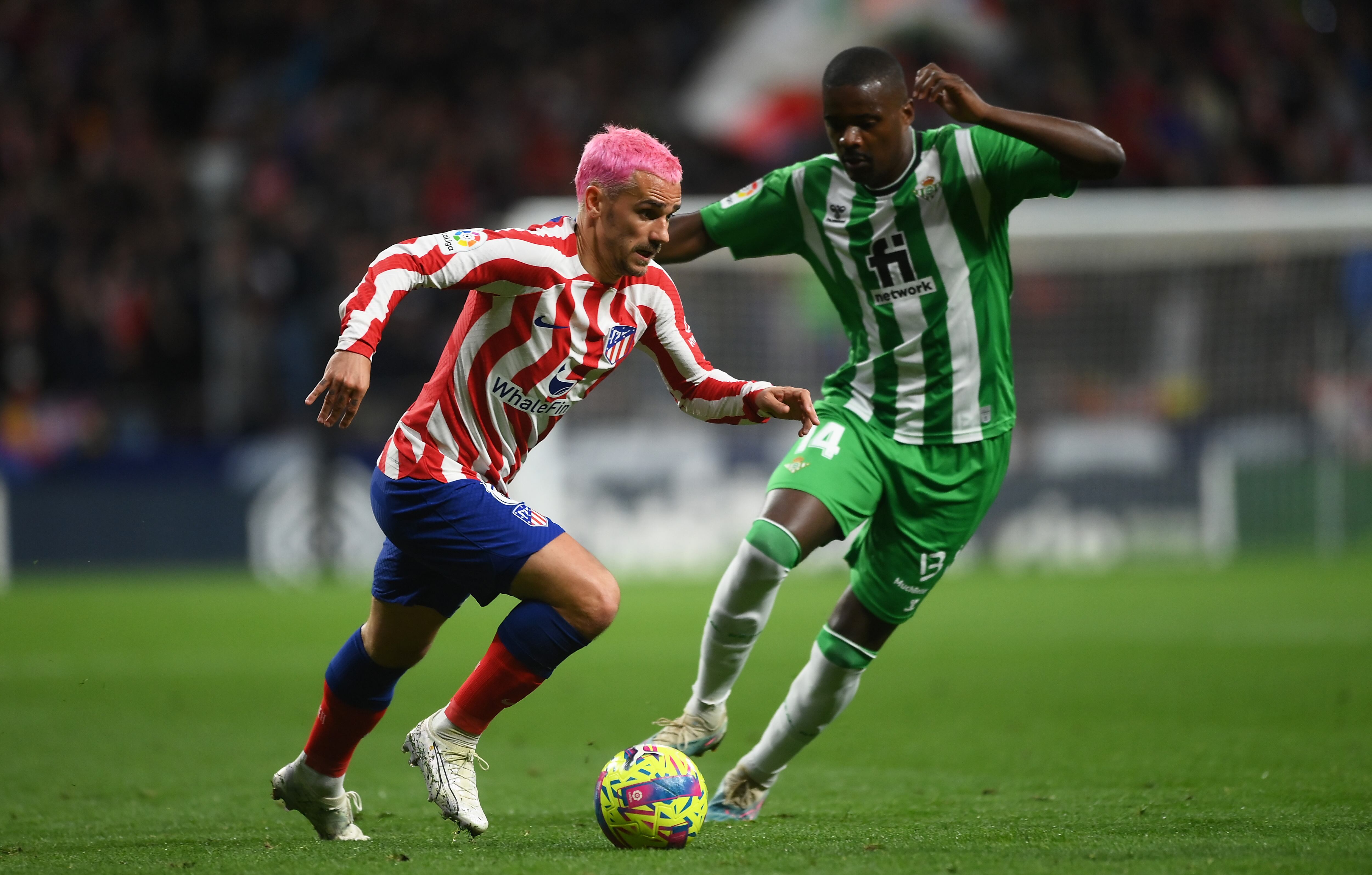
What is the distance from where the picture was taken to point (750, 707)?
770cm

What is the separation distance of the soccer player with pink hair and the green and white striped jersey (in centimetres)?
58

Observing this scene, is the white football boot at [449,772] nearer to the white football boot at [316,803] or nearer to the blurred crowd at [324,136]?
the white football boot at [316,803]

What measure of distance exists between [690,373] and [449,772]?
4.51 ft

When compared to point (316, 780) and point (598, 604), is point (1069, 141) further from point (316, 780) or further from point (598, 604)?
point (316, 780)

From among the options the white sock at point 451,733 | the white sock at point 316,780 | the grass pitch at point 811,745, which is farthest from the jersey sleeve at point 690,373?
the white sock at point 316,780

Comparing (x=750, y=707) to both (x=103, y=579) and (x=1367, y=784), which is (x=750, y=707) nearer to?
(x=1367, y=784)

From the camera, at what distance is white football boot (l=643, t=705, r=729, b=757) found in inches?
188

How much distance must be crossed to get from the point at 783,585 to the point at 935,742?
815cm

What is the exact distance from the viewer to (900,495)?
4930mm

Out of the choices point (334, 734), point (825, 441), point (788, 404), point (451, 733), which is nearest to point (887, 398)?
point (825, 441)

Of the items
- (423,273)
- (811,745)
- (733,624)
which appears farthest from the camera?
(811,745)

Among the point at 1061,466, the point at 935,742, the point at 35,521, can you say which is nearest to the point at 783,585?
the point at 1061,466

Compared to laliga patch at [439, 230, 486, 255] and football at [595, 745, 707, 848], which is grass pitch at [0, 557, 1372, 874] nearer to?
football at [595, 745, 707, 848]

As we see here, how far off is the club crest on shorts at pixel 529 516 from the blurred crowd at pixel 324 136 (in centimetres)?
1148
